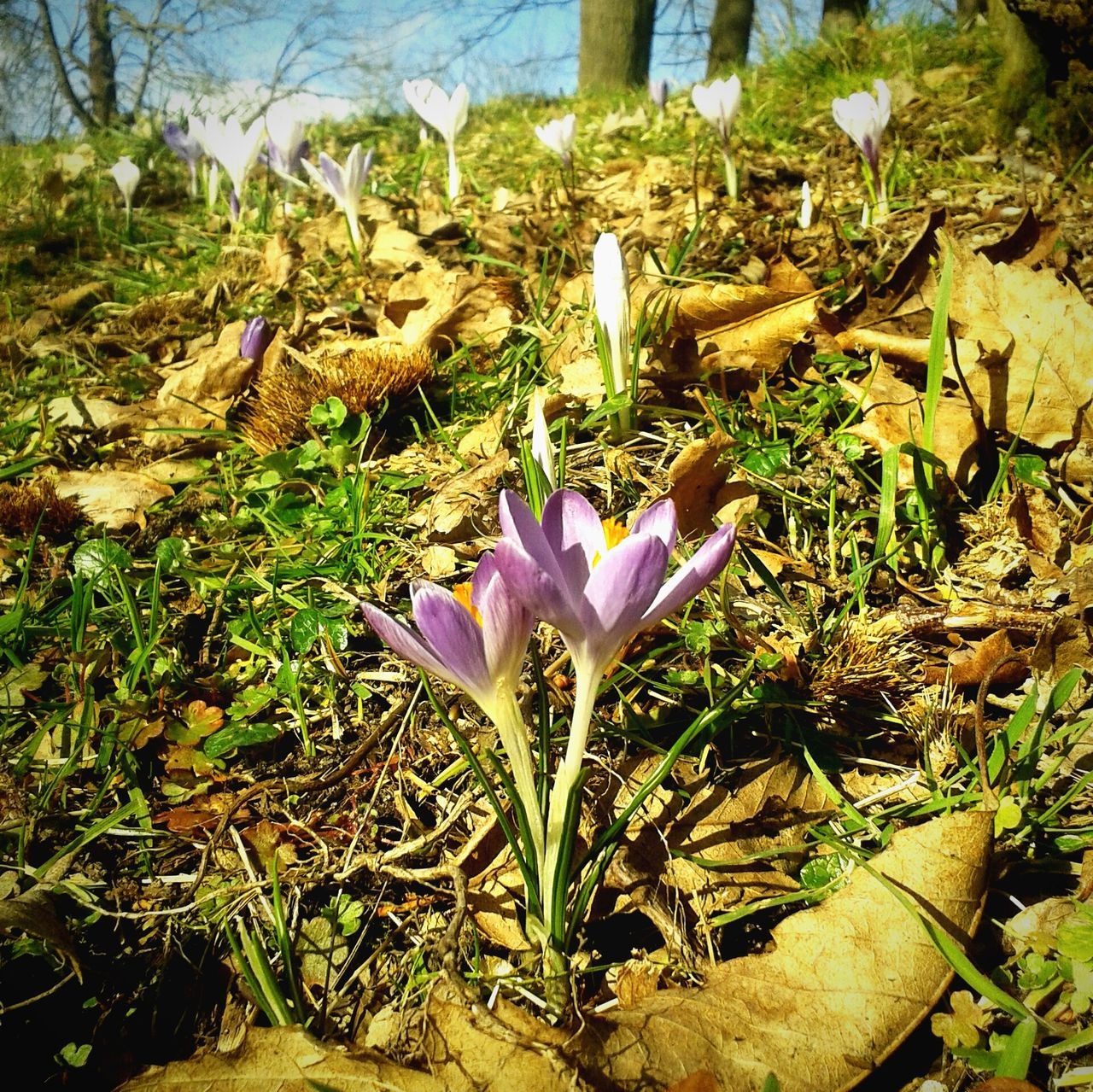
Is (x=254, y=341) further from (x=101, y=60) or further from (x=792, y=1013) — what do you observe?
(x=101, y=60)

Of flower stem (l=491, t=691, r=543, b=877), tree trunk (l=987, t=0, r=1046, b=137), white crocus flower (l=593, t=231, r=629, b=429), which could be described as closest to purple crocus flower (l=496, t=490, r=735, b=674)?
flower stem (l=491, t=691, r=543, b=877)

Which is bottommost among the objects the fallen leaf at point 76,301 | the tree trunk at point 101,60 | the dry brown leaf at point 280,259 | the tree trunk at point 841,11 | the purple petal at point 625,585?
the purple petal at point 625,585

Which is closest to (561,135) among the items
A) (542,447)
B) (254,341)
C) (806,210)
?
(806,210)

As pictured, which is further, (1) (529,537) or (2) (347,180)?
(2) (347,180)

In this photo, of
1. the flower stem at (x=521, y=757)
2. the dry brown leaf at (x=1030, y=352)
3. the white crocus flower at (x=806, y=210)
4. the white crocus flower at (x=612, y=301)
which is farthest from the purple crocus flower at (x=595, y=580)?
the white crocus flower at (x=806, y=210)

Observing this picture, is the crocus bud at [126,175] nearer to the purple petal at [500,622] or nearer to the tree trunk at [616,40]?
the purple petal at [500,622]
